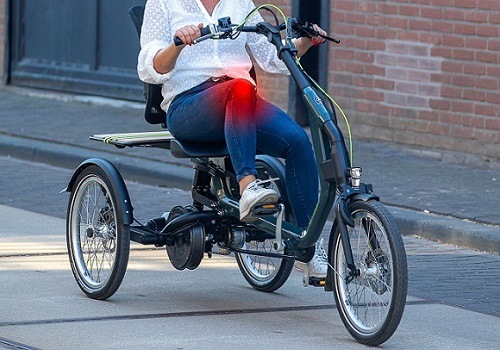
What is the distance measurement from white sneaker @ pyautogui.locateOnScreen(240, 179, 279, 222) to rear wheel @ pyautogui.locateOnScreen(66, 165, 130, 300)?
60 cm

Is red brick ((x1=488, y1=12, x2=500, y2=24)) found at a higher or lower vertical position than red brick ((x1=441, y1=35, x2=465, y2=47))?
higher

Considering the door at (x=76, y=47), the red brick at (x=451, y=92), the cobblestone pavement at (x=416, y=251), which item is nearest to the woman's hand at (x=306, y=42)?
the cobblestone pavement at (x=416, y=251)

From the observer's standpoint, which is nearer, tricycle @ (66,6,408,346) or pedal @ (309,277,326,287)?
tricycle @ (66,6,408,346)

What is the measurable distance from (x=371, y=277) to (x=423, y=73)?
221 inches

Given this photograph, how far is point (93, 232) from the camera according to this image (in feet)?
21.0

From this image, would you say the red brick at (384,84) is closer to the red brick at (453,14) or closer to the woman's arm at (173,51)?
the red brick at (453,14)

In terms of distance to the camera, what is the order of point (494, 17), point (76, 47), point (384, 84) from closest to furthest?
1. point (494, 17)
2. point (384, 84)
3. point (76, 47)

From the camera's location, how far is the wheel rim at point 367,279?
5.45m

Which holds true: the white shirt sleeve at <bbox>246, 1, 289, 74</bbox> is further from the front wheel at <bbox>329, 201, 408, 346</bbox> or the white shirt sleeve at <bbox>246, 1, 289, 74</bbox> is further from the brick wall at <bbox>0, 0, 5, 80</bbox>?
the brick wall at <bbox>0, 0, 5, 80</bbox>

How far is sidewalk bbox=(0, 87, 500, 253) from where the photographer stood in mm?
8367

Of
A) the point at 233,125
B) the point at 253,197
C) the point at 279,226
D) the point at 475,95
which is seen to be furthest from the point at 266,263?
the point at 475,95

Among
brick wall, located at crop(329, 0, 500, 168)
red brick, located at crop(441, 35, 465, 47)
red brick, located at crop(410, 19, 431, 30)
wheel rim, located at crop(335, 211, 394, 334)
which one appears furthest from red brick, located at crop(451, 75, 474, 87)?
wheel rim, located at crop(335, 211, 394, 334)

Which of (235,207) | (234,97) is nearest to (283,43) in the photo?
(234,97)

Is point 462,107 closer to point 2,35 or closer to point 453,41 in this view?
point 453,41
